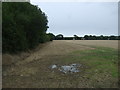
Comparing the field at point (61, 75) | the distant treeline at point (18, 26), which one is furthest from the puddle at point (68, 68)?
the distant treeline at point (18, 26)

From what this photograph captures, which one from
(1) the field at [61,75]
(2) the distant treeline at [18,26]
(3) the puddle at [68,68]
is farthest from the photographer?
(2) the distant treeline at [18,26]

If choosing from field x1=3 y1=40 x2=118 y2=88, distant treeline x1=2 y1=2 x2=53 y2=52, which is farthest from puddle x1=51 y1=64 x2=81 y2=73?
distant treeline x1=2 y1=2 x2=53 y2=52

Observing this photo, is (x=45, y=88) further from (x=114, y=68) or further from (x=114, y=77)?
(x=114, y=68)

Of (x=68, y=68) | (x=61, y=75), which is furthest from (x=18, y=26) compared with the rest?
(x=61, y=75)

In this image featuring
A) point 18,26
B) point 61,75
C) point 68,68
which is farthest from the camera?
point 18,26

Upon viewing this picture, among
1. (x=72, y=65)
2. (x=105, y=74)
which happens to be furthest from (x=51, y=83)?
(x=72, y=65)

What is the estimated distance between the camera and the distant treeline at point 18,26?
18.2m

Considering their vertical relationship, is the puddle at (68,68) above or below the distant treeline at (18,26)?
below

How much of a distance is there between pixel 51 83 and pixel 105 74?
132 inches

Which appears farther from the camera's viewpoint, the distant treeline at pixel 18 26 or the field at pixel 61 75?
the distant treeline at pixel 18 26

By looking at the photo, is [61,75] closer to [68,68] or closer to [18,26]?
[68,68]

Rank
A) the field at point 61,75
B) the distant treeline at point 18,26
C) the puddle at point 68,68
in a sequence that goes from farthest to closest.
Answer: the distant treeline at point 18,26 → the puddle at point 68,68 → the field at point 61,75

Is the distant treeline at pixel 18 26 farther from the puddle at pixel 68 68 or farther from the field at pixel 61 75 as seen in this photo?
the puddle at pixel 68 68

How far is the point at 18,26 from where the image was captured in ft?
67.3
